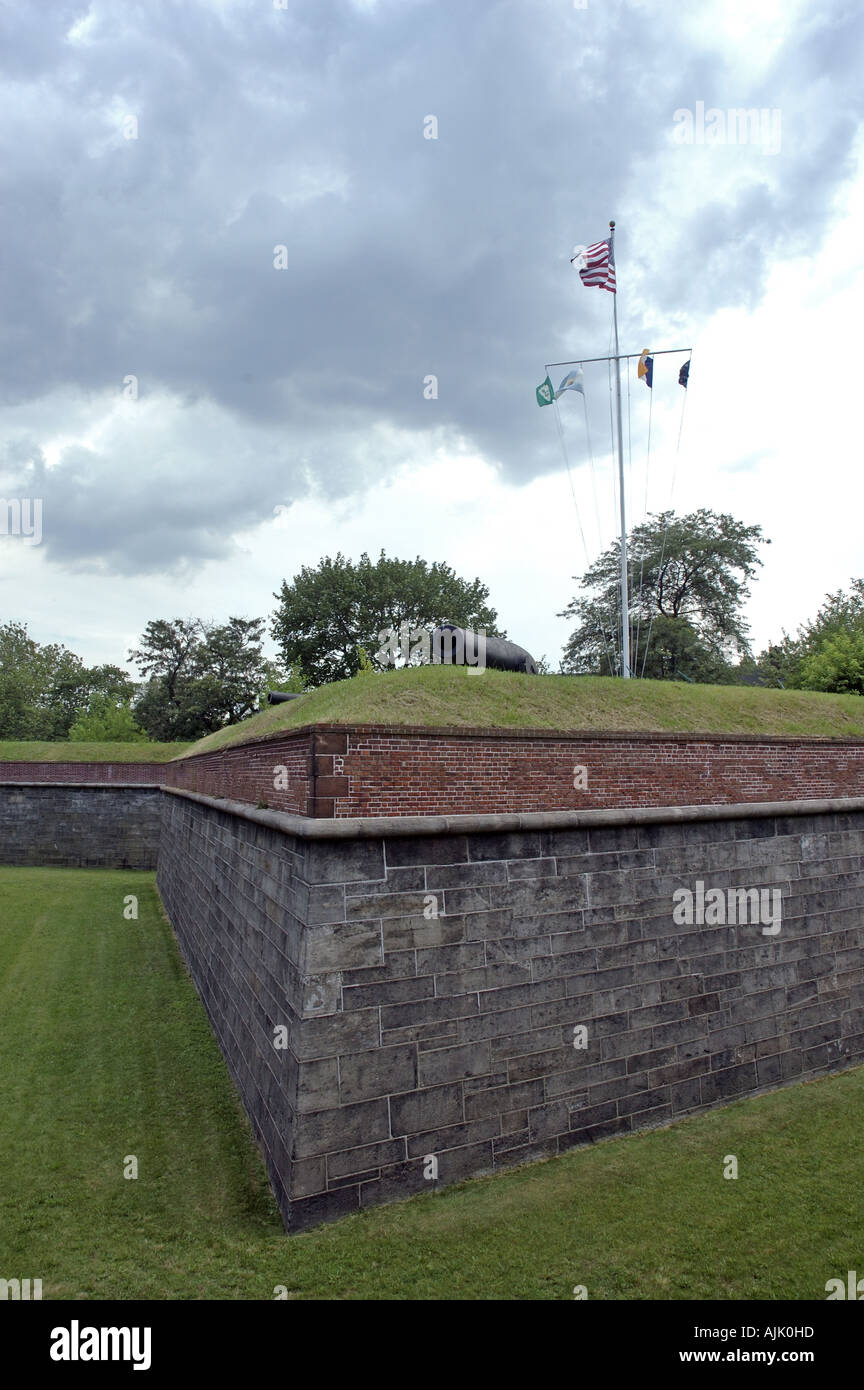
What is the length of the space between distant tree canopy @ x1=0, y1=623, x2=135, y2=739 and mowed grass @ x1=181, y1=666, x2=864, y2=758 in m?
52.6

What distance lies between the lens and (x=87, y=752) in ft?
89.0

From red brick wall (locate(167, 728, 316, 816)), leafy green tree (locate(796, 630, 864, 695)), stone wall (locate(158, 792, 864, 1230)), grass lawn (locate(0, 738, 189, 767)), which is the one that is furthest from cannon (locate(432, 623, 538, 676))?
grass lawn (locate(0, 738, 189, 767))

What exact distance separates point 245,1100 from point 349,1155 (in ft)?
7.31

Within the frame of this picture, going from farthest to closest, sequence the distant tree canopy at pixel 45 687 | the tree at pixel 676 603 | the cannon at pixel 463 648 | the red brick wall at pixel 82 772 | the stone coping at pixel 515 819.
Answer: the distant tree canopy at pixel 45 687, the tree at pixel 676 603, the red brick wall at pixel 82 772, the cannon at pixel 463 648, the stone coping at pixel 515 819

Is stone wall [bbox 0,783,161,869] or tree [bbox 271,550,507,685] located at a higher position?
tree [bbox 271,550,507,685]

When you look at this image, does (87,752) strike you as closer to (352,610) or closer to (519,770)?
(352,610)

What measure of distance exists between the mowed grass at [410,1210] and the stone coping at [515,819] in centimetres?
302

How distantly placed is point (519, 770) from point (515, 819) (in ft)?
1.83

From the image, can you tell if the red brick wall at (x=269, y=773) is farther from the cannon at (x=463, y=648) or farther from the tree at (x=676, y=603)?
the tree at (x=676, y=603)

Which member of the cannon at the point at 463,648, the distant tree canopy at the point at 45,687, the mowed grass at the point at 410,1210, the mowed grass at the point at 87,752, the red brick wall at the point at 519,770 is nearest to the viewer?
the mowed grass at the point at 410,1210

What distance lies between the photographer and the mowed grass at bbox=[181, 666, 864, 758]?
7.66 m

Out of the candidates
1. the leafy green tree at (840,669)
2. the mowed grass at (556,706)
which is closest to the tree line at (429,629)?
the leafy green tree at (840,669)

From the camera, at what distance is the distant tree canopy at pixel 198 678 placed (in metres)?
42.0

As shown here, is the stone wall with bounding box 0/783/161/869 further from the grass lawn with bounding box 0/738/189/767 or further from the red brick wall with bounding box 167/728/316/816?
the red brick wall with bounding box 167/728/316/816
